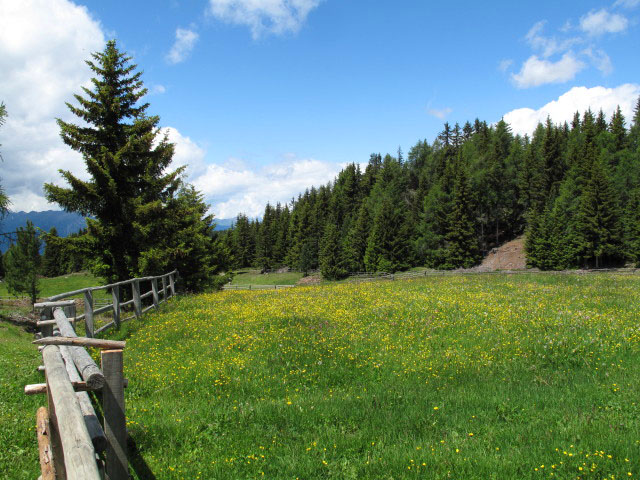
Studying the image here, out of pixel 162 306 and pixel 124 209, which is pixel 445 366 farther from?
pixel 124 209

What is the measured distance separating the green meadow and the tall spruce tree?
28.5 ft

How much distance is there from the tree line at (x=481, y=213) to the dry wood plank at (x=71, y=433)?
2029 inches

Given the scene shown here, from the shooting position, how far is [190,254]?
1196 inches

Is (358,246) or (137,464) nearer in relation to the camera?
(137,464)

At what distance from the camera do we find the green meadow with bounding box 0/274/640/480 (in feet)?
16.7

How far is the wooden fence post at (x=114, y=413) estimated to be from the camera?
3.48m

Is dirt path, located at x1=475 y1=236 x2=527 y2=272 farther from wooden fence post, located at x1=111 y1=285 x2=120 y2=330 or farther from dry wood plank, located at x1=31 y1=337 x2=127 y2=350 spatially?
dry wood plank, located at x1=31 y1=337 x2=127 y2=350

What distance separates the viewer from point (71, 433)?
2.33 m

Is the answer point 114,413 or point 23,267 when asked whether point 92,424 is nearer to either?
point 114,413

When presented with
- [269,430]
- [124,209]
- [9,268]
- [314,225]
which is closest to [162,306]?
[124,209]

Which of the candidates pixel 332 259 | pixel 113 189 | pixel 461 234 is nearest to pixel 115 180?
pixel 113 189

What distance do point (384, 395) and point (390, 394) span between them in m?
0.13

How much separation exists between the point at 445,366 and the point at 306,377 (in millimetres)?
3338

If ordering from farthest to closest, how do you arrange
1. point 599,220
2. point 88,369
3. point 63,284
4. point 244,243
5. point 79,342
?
point 244,243 → point 63,284 → point 599,220 → point 79,342 → point 88,369
